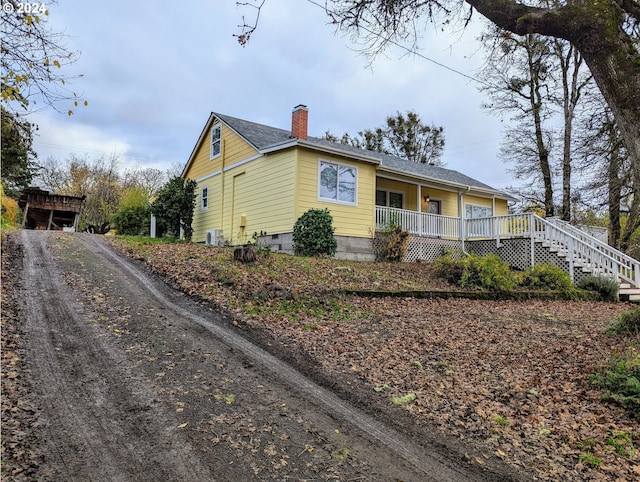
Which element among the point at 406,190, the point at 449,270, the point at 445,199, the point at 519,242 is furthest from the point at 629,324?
the point at 445,199

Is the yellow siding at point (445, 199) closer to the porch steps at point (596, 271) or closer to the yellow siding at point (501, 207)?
the yellow siding at point (501, 207)

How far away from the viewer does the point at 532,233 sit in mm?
14094

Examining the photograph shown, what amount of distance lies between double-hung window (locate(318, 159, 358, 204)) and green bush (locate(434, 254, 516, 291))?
393 centimetres

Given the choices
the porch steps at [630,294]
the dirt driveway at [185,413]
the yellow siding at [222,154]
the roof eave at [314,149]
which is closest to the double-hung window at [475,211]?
the roof eave at [314,149]

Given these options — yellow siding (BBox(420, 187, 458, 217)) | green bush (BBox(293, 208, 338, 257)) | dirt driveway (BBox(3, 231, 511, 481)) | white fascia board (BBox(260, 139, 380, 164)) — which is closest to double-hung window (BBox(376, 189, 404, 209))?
yellow siding (BBox(420, 187, 458, 217))

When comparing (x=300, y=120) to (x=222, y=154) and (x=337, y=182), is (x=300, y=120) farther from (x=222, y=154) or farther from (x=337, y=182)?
(x=222, y=154)

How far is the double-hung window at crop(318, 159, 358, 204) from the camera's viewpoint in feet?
44.4

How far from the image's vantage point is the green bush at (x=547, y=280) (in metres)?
11.6

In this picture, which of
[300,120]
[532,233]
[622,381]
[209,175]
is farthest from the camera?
[209,175]

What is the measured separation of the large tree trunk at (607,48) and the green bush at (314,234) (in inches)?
316

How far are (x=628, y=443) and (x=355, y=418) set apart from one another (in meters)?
2.29

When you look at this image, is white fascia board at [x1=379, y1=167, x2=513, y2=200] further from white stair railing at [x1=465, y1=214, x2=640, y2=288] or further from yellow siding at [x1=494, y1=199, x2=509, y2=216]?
white stair railing at [x1=465, y1=214, x2=640, y2=288]

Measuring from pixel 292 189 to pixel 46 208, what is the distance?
1805 centimetres

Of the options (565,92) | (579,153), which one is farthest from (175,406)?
(565,92)
